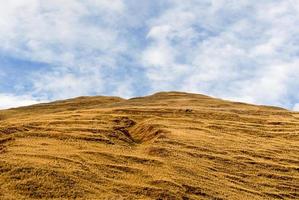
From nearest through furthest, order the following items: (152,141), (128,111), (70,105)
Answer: (152,141)
(128,111)
(70,105)

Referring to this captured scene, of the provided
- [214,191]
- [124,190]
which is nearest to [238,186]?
[214,191]

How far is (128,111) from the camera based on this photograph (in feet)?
66.2

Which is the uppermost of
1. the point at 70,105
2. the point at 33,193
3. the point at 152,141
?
the point at 70,105

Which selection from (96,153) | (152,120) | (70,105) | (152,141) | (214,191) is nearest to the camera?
(214,191)

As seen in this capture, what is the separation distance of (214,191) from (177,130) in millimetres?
4932

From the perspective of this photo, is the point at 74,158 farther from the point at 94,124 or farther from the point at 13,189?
the point at 94,124

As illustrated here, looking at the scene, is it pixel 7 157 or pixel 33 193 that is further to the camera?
pixel 7 157

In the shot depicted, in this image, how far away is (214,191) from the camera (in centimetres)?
1220

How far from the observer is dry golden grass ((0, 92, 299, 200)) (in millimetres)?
11477

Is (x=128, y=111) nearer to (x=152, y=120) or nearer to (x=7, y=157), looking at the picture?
(x=152, y=120)

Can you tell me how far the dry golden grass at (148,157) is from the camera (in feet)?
37.7

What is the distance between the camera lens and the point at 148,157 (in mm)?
13781

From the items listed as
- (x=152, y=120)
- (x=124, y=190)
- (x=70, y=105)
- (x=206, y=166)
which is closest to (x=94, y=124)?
(x=152, y=120)

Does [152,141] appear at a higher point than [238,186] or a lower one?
higher
